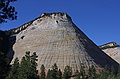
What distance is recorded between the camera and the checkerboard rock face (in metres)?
69.4

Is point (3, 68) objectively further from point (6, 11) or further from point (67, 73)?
point (67, 73)

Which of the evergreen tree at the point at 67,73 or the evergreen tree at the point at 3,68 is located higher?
the evergreen tree at the point at 67,73

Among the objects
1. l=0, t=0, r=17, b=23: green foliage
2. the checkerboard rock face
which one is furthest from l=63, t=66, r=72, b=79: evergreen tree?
l=0, t=0, r=17, b=23: green foliage

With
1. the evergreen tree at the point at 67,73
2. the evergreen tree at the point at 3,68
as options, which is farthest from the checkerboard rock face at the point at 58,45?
the evergreen tree at the point at 3,68

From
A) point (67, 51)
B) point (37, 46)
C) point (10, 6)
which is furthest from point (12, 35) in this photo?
point (10, 6)

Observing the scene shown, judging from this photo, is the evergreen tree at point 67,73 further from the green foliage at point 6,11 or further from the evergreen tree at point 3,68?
the green foliage at point 6,11

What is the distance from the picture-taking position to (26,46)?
3135 inches

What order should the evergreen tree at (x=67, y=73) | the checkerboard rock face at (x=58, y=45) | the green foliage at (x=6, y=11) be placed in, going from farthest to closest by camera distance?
the checkerboard rock face at (x=58, y=45) → the evergreen tree at (x=67, y=73) → the green foliage at (x=6, y=11)

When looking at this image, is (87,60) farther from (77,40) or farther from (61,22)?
(61,22)

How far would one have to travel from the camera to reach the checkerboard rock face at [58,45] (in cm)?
6938

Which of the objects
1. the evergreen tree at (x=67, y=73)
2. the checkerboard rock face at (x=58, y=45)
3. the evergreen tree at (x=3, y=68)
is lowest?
the evergreen tree at (x=3, y=68)

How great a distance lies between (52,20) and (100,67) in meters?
27.6

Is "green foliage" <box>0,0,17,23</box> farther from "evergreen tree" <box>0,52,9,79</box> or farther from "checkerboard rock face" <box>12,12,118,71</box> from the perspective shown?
"checkerboard rock face" <box>12,12,118,71</box>

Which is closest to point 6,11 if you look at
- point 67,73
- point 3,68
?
point 3,68
